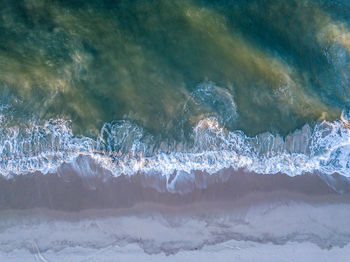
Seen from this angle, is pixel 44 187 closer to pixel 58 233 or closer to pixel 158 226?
pixel 58 233

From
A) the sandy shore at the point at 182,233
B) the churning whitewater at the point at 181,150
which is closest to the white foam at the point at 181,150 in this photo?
the churning whitewater at the point at 181,150

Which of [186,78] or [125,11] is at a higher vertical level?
[125,11]

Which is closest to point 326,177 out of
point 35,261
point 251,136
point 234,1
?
point 251,136

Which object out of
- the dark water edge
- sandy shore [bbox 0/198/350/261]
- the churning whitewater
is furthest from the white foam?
sandy shore [bbox 0/198/350/261]

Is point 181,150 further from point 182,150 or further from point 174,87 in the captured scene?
point 174,87

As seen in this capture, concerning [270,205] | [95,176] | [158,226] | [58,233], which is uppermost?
[270,205]
